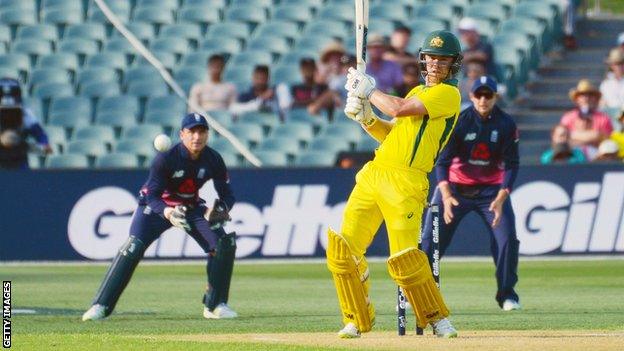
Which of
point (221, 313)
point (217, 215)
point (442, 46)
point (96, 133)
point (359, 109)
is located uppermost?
point (442, 46)

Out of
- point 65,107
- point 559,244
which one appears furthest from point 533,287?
point 65,107

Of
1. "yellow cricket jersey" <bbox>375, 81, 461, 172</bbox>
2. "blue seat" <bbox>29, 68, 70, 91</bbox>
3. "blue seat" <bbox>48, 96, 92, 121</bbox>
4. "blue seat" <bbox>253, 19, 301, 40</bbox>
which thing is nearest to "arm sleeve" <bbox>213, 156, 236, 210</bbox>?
"yellow cricket jersey" <bbox>375, 81, 461, 172</bbox>

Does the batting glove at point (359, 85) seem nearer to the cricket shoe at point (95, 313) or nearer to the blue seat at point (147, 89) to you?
the cricket shoe at point (95, 313)

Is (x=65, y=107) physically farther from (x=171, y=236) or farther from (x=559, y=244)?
(x=559, y=244)

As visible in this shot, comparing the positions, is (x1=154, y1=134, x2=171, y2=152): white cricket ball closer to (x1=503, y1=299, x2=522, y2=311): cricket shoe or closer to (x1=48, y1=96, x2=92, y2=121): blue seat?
(x1=503, y1=299, x2=522, y2=311): cricket shoe

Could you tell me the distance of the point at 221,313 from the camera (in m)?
12.2

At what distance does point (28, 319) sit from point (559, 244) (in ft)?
26.5

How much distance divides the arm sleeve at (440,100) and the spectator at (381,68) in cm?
1001

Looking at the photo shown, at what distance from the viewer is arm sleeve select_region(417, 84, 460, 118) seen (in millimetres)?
9508

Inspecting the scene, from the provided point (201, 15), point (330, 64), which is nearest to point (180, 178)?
point (330, 64)

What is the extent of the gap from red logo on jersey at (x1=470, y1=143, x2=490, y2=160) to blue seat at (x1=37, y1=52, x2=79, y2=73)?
11535 millimetres

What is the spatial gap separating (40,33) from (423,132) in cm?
1549

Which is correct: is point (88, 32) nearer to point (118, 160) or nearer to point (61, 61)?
point (61, 61)

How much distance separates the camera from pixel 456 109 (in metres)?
9.69
